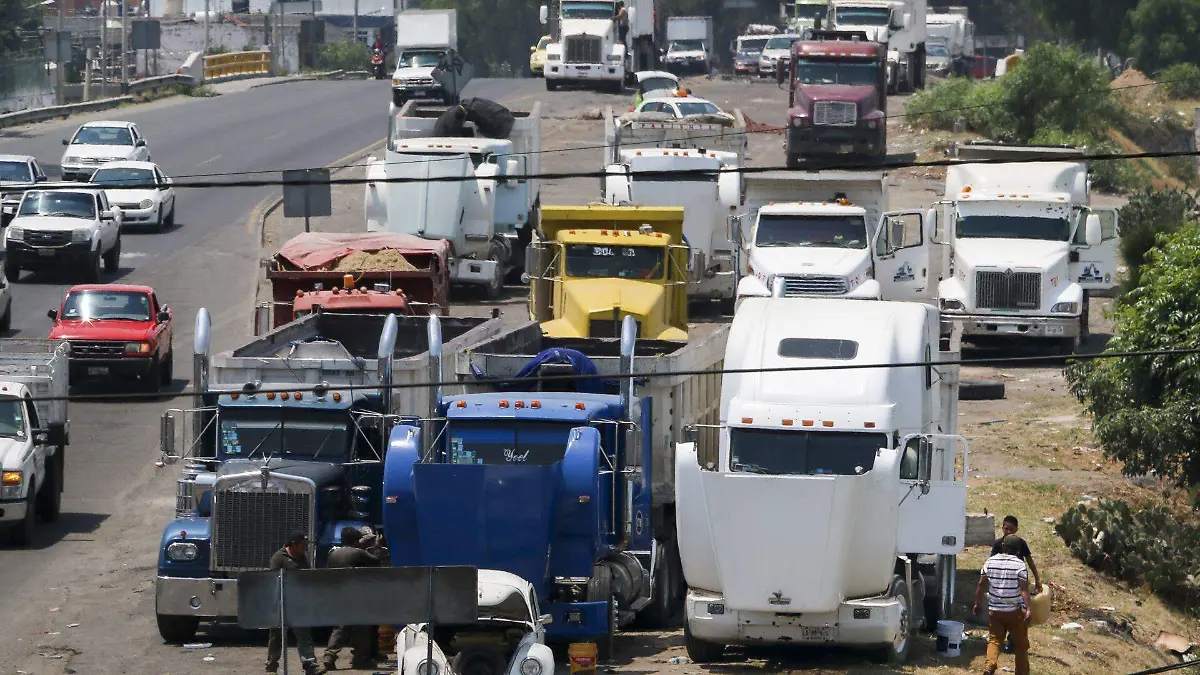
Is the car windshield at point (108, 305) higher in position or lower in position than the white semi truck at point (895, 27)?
lower

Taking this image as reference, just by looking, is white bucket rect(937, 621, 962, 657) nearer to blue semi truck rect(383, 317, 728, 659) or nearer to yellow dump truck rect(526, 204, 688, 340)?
blue semi truck rect(383, 317, 728, 659)

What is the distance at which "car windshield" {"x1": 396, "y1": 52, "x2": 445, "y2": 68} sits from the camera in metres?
62.8

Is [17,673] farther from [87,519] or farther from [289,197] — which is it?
[289,197]

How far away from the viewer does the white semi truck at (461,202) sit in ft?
125

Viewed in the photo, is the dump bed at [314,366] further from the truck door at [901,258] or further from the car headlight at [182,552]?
Result: the truck door at [901,258]

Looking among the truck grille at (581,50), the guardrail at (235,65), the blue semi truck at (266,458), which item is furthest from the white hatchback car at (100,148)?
the guardrail at (235,65)

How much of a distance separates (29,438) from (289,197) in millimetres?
16788

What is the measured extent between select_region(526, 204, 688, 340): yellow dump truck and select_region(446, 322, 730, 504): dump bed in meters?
5.13

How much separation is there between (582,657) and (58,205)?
2626cm

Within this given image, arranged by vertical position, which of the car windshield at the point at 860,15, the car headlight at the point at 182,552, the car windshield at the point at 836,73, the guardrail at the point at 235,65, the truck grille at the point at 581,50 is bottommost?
the car headlight at the point at 182,552

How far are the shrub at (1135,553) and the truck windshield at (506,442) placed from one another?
874 cm

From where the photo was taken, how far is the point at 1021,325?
113ft

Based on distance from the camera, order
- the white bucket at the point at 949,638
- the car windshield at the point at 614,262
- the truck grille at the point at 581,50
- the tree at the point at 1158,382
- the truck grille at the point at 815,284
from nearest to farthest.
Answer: the white bucket at the point at 949,638 < the tree at the point at 1158,382 < the car windshield at the point at 614,262 < the truck grille at the point at 815,284 < the truck grille at the point at 581,50

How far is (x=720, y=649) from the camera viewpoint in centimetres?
1778
